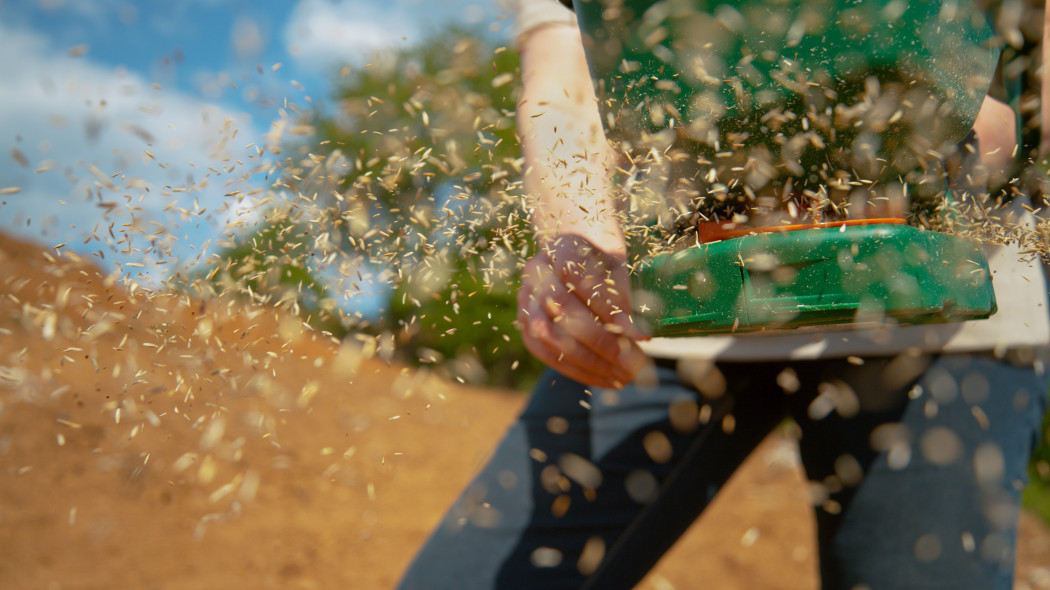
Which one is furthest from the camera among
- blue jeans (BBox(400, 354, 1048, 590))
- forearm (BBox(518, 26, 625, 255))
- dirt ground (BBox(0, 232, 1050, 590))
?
dirt ground (BBox(0, 232, 1050, 590))

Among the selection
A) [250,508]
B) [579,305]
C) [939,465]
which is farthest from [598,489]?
[250,508]

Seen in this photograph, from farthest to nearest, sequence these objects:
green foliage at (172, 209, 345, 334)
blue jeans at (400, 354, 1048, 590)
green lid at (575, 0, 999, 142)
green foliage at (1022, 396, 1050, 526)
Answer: green foliage at (1022, 396, 1050, 526)
blue jeans at (400, 354, 1048, 590)
green foliage at (172, 209, 345, 334)
green lid at (575, 0, 999, 142)

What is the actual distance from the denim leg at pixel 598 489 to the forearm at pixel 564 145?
0.49 metres

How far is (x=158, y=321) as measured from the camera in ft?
3.46

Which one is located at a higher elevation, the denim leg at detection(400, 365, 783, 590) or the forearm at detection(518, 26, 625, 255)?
the forearm at detection(518, 26, 625, 255)

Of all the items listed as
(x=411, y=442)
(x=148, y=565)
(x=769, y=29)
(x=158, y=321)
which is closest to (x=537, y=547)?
(x=158, y=321)

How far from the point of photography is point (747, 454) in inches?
52.3

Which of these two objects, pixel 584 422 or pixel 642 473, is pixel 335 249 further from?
pixel 642 473

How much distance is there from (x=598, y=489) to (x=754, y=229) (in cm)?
71

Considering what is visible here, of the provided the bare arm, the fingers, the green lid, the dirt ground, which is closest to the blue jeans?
the bare arm

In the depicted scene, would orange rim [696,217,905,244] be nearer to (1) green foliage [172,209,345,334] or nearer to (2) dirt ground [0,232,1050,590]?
(1) green foliage [172,209,345,334]

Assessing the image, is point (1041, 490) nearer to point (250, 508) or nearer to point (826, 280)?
point (826, 280)

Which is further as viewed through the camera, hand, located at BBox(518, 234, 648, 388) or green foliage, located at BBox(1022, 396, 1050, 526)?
green foliage, located at BBox(1022, 396, 1050, 526)

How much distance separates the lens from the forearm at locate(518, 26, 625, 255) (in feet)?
3.00
